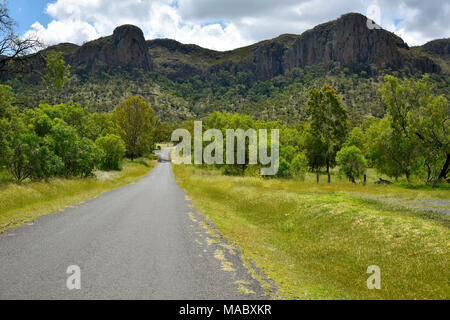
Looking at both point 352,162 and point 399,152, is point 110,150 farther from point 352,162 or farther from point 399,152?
point 399,152

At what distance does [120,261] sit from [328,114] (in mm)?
44926

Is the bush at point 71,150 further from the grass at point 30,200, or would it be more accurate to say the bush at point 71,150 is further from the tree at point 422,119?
the tree at point 422,119

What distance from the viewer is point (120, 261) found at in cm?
684

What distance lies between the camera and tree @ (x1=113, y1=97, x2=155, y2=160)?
6838 centimetres

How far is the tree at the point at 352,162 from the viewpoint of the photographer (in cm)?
3919

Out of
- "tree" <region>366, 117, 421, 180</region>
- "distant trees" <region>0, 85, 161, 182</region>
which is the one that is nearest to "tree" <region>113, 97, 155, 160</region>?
"distant trees" <region>0, 85, 161, 182</region>

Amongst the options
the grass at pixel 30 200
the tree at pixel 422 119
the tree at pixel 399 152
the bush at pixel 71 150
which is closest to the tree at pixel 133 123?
the bush at pixel 71 150

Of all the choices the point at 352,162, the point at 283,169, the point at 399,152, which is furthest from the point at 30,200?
the point at 352,162

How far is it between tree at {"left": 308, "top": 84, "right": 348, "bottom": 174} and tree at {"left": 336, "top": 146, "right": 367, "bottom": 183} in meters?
6.23

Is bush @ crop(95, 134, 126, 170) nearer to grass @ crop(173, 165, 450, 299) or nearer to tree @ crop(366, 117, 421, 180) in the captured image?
grass @ crop(173, 165, 450, 299)

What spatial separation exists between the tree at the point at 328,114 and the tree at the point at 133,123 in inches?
1564
